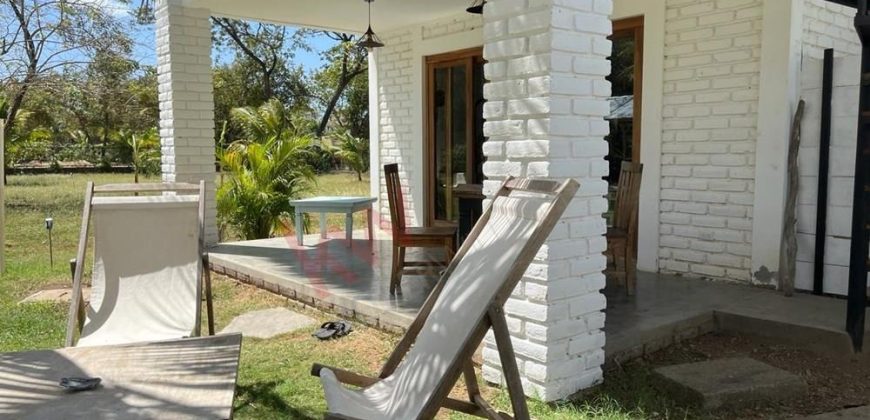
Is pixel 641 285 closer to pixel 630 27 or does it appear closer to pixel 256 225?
pixel 630 27

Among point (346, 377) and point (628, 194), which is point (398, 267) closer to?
point (628, 194)

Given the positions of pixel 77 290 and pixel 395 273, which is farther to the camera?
pixel 395 273

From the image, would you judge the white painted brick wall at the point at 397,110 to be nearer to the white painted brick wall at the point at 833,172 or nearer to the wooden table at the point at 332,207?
the wooden table at the point at 332,207

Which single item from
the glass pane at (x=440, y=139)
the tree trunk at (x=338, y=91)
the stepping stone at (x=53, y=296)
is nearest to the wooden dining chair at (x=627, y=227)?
the glass pane at (x=440, y=139)

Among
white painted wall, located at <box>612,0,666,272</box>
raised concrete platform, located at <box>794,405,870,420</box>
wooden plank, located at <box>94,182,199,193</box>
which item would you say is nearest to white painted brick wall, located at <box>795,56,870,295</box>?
white painted wall, located at <box>612,0,666,272</box>

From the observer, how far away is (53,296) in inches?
211

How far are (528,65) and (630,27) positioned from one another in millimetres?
2988

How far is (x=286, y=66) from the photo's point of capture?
23016mm

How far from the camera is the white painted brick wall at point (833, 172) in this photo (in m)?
4.23

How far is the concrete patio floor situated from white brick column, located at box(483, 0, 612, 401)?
0.52m

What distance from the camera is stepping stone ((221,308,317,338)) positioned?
170 inches

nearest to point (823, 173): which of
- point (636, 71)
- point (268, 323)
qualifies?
point (636, 71)

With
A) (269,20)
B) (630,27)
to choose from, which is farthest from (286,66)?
(630,27)

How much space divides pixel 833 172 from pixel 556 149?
2590 mm
